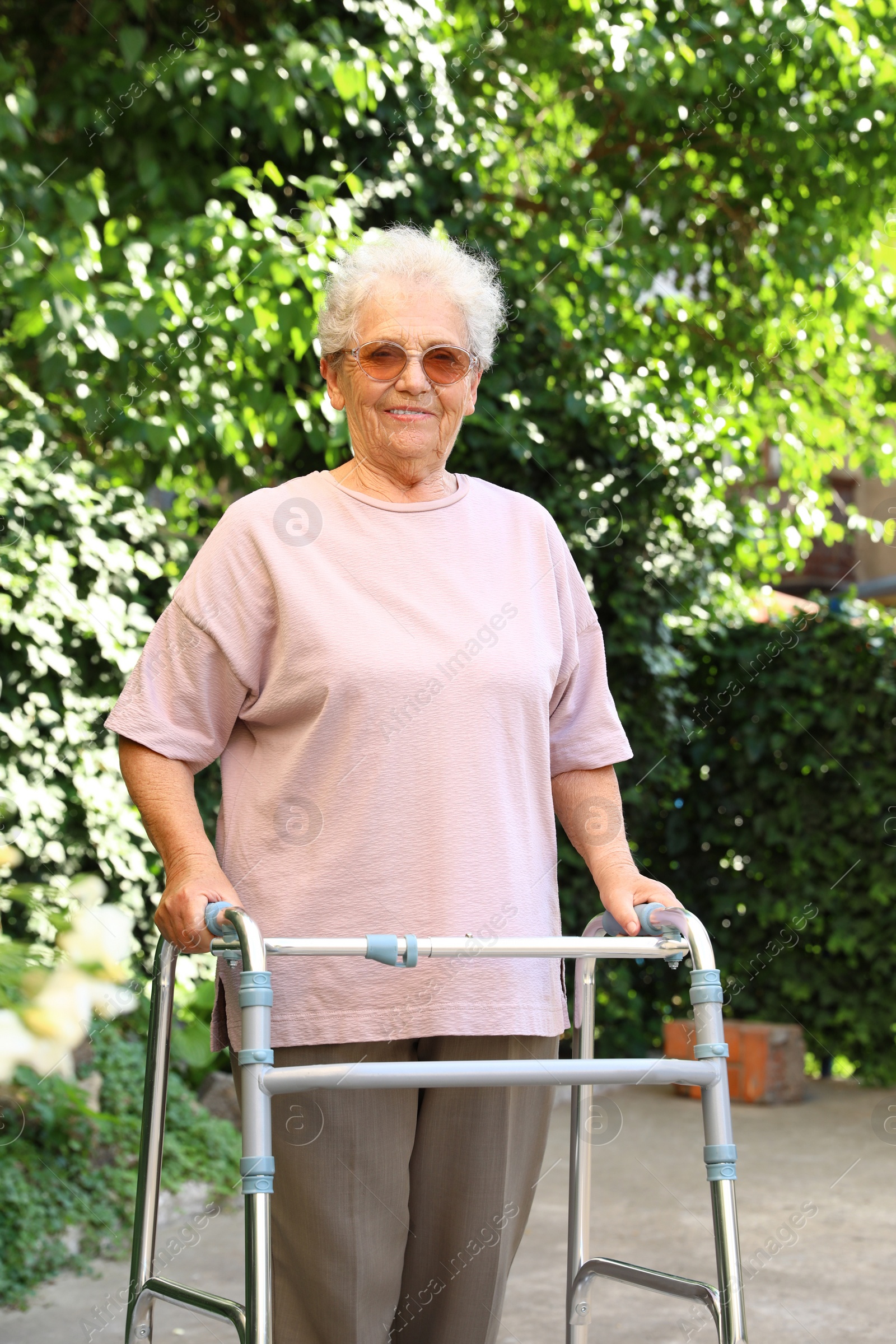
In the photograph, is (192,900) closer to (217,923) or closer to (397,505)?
(217,923)

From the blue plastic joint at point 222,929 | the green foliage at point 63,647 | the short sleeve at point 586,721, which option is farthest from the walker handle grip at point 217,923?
the green foliage at point 63,647

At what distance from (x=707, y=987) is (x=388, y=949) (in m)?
0.41

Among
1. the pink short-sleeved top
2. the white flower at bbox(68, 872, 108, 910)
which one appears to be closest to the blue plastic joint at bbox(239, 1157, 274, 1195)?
the pink short-sleeved top

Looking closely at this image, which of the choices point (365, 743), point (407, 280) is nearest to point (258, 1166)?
point (365, 743)

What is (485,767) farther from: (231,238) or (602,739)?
(231,238)

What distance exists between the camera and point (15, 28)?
575 cm

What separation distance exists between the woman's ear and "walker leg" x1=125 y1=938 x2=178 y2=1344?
2.61ft

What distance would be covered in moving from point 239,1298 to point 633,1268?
2092 millimetres

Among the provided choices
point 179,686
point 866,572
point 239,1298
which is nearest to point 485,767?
point 179,686

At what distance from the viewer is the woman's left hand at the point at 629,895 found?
187cm

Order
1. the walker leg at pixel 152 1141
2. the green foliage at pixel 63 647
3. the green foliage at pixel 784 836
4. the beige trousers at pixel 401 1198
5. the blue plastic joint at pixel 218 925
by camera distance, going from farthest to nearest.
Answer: the green foliage at pixel 784 836
the green foliage at pixel 63 647
the walker leg at pixel 152 1141
the beige trousers at pixel 401 1198
the blue plastic joint at pixel 218 925

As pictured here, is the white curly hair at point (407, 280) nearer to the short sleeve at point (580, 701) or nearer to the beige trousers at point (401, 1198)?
the short sleeve at point (580, 701)

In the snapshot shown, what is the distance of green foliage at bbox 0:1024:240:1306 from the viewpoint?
3.57 metres

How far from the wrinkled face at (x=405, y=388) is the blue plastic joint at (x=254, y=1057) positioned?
827 millimetres
